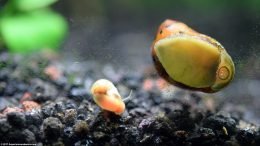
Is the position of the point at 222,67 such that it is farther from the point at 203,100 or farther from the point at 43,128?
the point at 43,128

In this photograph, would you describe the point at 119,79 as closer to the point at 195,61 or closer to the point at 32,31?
the point at 32,31

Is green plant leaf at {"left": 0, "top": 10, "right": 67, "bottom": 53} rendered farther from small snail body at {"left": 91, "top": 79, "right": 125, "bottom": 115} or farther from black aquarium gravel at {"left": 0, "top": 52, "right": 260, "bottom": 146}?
small snail body at {"left": 91, "top": 79, "right": 125, "bottom": 115}

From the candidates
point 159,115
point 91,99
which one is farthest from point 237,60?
point 91,99

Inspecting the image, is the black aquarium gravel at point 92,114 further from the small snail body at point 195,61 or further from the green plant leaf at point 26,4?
the green plant leaf at point 26,4

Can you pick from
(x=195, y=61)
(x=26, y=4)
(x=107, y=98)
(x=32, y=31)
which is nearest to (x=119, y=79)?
(x=107, y=98)

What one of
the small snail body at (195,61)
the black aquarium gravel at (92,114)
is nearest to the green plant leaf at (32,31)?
the black aquarium gravel at (92,114)
